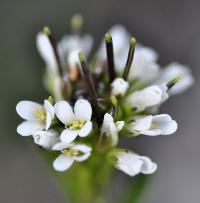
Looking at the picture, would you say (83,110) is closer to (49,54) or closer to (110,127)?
(110,127)

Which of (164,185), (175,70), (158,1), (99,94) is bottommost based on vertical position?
(164,185)

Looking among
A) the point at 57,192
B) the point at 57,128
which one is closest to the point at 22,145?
the point at 57,192

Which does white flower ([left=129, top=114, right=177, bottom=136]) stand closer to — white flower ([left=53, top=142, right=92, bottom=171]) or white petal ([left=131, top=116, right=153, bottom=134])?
white petal ([left=131, top=116, right=153, bottom=134])

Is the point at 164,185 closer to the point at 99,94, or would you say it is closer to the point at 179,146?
the point at 179,146

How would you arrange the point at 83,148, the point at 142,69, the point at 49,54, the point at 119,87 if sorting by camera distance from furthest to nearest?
the point at 49,54, the point at 142,69, the point at 119,87, the point at 83,148

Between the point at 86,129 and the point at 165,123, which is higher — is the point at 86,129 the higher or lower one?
the lower one

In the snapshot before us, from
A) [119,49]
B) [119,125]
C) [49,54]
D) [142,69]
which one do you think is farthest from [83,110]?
[119,49]

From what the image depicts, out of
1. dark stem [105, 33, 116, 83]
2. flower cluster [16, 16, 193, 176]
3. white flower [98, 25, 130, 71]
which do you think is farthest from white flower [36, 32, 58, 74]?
dark stem [105, 33, 116, 83]
